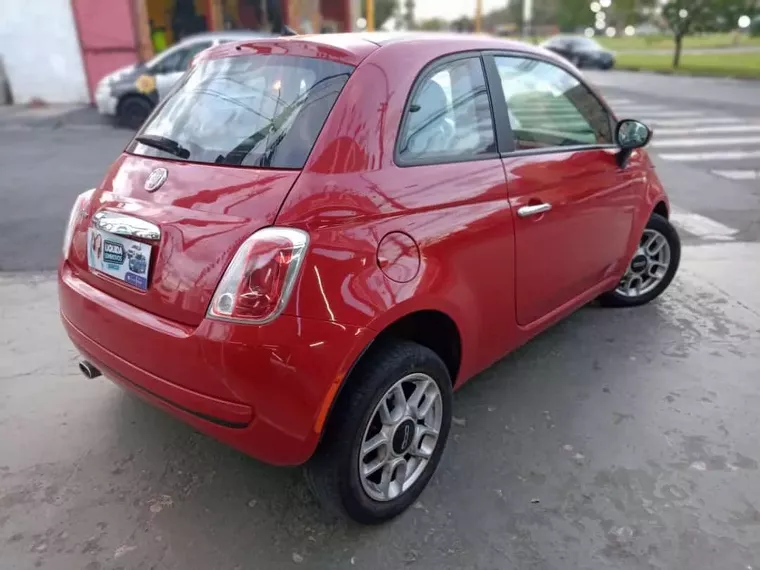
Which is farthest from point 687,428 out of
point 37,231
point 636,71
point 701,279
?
point 636,71

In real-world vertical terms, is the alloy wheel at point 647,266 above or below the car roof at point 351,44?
below

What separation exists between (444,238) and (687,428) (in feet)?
5.24

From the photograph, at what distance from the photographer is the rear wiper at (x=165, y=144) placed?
262 centimetres

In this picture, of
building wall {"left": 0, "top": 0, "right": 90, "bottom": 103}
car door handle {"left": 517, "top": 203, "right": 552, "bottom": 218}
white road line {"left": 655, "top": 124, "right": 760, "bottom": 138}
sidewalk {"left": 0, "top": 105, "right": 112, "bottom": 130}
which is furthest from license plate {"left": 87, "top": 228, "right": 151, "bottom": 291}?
building wall {"left": 0, "top": 0, "right": 90, "bottom": 103}

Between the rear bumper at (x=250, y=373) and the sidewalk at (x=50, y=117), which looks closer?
the rear bumper at (x=250, y=373)

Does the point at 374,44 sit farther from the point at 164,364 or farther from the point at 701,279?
the point at 701,279

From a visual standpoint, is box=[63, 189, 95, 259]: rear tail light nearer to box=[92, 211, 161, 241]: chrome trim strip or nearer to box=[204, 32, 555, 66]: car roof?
box=[92, 211, 161, 241]: chrome trim strip

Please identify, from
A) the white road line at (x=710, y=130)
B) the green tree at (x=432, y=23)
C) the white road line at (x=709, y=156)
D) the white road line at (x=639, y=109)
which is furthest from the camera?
the green tree at (x=432, y=23)

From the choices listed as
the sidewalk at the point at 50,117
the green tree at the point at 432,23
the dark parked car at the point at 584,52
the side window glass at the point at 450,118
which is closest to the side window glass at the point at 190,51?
the sidewalk at the point at 50,117

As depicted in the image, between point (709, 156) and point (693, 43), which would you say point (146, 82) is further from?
point (693, 43)

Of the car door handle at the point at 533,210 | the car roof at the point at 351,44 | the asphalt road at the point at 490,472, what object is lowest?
the asphalt road at the point at 490,472

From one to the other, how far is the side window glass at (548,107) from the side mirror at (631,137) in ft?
0.24

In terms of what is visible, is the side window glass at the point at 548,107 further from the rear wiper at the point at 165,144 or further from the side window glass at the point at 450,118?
the rear wiper at the point at 165,144

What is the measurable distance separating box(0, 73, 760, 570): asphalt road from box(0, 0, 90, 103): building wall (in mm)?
12677
